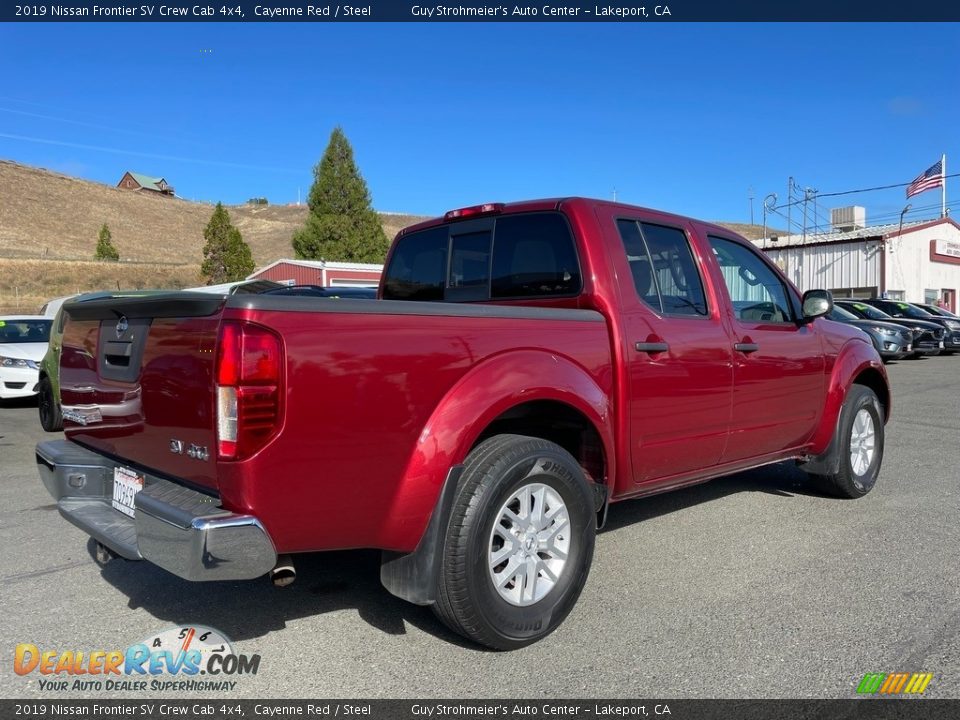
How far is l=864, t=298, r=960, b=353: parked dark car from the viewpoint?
2188 cm

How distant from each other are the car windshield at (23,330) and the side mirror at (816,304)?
11772mm

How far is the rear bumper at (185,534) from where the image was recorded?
253 centimetres

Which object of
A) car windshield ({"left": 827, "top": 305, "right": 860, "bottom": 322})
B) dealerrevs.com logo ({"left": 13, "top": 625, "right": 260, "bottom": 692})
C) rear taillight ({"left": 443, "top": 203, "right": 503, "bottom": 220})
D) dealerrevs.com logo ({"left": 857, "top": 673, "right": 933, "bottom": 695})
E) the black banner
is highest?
rear taillight ({"left": 443, "top": 203, "right": 503, "bottom": 220})

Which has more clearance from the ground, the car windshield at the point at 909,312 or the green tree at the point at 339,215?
the green tree at the point at 339,215

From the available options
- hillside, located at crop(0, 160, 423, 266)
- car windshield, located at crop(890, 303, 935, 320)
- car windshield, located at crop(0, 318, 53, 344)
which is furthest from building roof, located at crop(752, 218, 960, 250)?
hillside, located at crop(0, 160, 423, 266)

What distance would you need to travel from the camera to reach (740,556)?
436cm

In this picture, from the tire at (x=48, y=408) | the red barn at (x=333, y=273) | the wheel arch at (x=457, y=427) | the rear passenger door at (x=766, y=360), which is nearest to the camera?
the wheel arch at (x=457, y=427)

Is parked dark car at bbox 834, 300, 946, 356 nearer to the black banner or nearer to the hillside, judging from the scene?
the black banner

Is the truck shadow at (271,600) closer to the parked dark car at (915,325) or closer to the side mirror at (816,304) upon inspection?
the side mirror at (816,304)

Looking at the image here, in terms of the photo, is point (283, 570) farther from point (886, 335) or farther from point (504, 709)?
point (886, 335)

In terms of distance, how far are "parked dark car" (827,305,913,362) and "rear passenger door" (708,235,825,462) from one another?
567 inches

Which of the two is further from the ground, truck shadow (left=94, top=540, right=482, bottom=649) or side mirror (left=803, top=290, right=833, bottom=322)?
side mirror (left=803, top=290, right=833, bottom=322)

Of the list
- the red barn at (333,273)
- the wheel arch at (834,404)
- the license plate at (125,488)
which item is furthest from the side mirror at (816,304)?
the red barn at (333,273)

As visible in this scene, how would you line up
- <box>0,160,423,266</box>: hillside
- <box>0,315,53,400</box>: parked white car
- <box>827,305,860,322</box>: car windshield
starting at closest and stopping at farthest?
1. <box>0,315,53,400</box>: parked white car
2. <box>827,305,860,322</box>: car windshield
3. <box>0,160,423,266</box>: hillside
